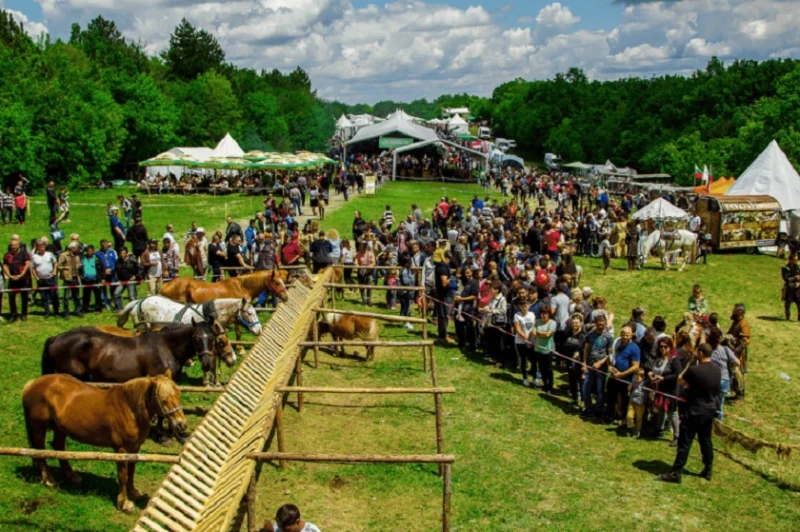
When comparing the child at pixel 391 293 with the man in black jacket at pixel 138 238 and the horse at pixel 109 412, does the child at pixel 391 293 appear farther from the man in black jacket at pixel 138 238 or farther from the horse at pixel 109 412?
the horse at pixel 109 412

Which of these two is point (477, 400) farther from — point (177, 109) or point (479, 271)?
point (177, 109)

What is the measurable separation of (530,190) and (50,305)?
34.9m

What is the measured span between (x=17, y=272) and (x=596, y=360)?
1220 cm

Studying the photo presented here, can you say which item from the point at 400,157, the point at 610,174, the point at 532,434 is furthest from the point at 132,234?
the point at 610,174

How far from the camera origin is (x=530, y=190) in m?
46.5

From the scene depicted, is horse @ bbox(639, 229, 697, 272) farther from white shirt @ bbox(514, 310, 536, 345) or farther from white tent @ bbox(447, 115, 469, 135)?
white tent @ bbox(447, 115, 469, 135)

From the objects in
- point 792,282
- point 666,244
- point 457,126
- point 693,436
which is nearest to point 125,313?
point 693,436

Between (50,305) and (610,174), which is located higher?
(610,174)

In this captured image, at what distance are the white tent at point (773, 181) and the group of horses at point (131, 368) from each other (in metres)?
25.7

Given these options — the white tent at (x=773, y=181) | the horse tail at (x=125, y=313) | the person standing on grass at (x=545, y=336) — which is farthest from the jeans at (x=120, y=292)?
the white tent at (x=773, y=181)

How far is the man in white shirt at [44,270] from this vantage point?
15.4m

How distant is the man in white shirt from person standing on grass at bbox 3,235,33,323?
0.46ft

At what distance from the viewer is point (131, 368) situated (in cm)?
1008

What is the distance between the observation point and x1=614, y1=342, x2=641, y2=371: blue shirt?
36.2 feet
